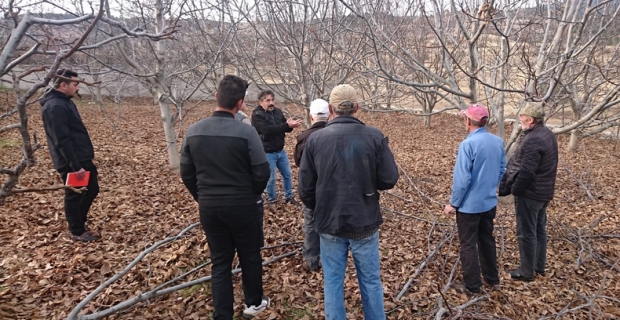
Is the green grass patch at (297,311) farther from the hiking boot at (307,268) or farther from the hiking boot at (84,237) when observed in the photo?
the hiking boot at (84,237)

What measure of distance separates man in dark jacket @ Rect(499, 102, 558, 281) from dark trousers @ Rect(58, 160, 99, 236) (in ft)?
14.6

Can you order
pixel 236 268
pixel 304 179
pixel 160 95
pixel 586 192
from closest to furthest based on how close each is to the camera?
pixel 304 179, pixel 236 268, pixel 160 95, pixel 586 192

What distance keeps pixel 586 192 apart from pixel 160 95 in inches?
317

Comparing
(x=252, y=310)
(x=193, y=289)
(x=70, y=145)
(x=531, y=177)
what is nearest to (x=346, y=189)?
(x=252, y=310)

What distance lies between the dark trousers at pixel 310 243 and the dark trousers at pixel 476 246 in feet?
4.56

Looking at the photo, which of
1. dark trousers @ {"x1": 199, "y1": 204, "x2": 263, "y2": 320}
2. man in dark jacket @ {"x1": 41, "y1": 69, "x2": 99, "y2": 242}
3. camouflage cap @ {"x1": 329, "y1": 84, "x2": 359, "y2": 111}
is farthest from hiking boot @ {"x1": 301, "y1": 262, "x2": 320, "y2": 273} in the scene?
man in dark jacket @ {"x1": 41, "y1": 69, "x2": 99, "y2": 242}

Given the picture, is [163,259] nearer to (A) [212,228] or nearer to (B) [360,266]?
(A) [212,228]

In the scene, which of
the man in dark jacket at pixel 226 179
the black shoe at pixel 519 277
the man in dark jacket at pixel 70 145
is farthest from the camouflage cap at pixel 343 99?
the black shoe at pixel 519 277

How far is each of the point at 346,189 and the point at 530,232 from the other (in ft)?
7.59

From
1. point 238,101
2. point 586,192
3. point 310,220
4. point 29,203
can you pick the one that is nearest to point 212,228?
point 238,101

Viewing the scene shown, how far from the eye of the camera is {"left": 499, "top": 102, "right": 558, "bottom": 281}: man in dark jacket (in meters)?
3.48

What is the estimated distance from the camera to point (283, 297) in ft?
10.9

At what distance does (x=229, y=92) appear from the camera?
2650mm

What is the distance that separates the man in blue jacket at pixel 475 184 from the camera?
3.22 metres
